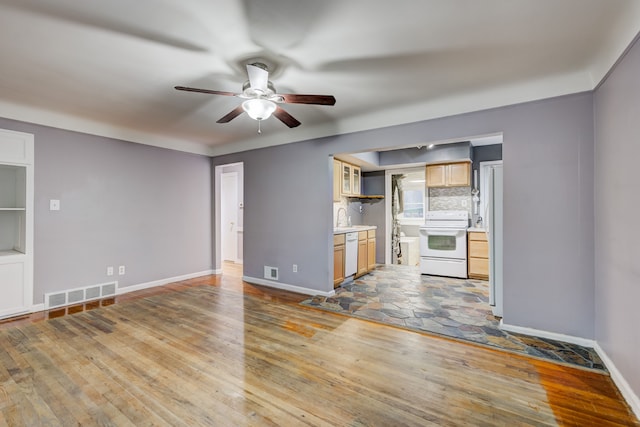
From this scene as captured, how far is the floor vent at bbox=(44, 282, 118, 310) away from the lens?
380 centimetres

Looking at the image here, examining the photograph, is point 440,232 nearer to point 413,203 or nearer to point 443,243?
point 443,243

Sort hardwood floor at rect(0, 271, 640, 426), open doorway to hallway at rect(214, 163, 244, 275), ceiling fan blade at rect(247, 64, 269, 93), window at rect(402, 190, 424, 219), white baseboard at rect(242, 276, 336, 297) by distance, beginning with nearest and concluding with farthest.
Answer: hardwood floor at rect(0, 271, 640, 426), ceiling fan blade at rect(247, 64, 269, 93), white baseboard at rect(242, 276, 336, 297), open doorway to hallway at rect(214, 163, 244, 275), window at rect(402, 190, 424, 219)

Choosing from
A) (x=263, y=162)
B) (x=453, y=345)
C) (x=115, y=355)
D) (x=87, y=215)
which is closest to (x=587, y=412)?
(x=453, y=345)

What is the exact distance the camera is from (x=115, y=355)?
2.53 metres

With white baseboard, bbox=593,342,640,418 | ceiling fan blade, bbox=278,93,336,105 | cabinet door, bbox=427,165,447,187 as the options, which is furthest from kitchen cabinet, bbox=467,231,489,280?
ceiling fan blade, bbox=278,93,336,105

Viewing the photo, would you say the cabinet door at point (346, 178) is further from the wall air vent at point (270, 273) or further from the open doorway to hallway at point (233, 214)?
the open doorway to hallway at point (233, 214)

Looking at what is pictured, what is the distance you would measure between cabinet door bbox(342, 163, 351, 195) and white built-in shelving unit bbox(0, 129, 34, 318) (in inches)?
175

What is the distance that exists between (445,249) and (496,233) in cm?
225

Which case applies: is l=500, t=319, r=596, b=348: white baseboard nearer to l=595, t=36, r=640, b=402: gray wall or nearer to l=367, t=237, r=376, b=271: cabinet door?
l=595, t=36, r=640, b=402: gray wall

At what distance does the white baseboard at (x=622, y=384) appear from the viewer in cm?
180

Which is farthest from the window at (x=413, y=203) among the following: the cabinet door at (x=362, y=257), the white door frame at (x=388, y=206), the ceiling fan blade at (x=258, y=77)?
the ceiling fan blade at (x=258, y=77)

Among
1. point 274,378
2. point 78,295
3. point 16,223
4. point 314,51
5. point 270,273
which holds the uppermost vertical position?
point 314,51

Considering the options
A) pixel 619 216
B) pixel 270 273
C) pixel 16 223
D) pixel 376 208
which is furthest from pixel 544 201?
pixel 16 223

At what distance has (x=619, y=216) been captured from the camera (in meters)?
2.11
